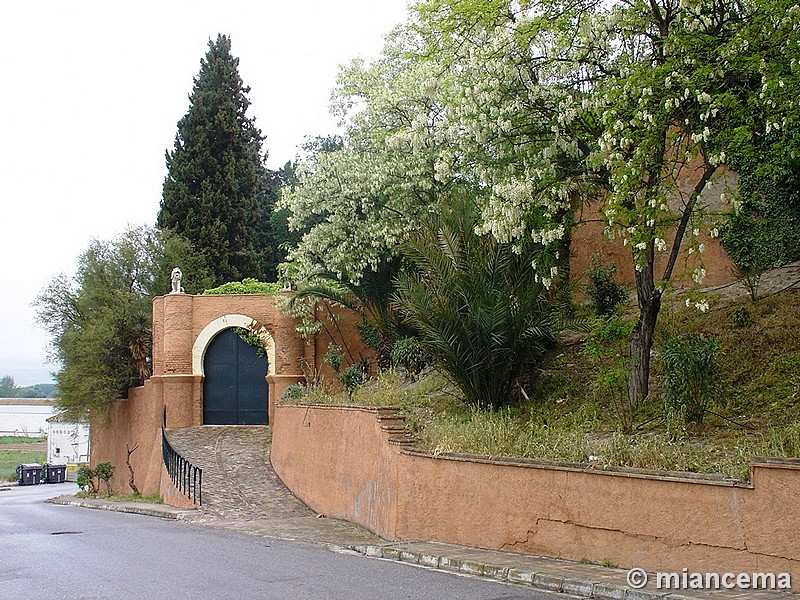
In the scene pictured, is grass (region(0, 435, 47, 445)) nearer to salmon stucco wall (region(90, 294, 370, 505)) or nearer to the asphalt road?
salmon stucco wall (region(90, 294, 370, 505))

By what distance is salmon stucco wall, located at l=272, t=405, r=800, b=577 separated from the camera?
352 inches

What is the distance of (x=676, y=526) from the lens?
31.7ft

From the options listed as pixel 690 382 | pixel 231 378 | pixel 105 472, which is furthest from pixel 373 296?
pixel 105 472

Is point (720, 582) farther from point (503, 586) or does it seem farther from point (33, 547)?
point (33, 547)

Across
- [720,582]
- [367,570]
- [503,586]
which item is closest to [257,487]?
[367,570]

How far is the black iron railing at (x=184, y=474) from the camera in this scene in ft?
65.8

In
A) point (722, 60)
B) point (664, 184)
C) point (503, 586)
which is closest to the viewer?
point (503, 586)

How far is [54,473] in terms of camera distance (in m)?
53.6

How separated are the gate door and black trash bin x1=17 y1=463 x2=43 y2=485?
27.4 meters

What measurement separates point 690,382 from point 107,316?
22.9 meters

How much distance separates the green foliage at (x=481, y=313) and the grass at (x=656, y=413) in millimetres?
575

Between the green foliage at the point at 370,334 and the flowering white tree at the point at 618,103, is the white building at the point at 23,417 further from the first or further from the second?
the flowering white tree at the point at 618,103

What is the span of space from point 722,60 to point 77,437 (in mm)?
54840
